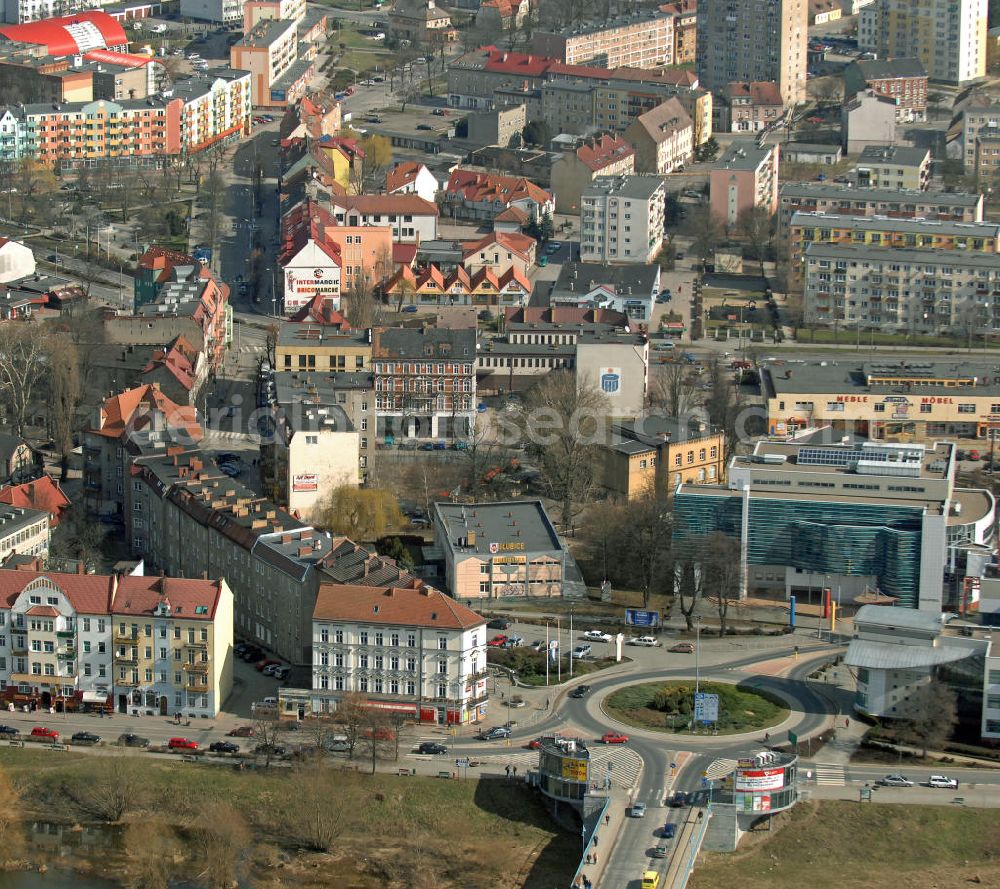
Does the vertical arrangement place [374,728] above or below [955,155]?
below

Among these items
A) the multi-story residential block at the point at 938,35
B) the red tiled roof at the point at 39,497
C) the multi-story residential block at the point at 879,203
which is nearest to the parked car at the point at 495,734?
the red tiled roof at the point at 39,497

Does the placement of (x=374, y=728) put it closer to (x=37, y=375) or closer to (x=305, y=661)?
(x=305, y=661)

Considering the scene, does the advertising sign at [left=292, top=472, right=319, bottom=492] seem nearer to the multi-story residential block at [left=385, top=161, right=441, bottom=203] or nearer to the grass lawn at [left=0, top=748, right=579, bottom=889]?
the grass lawn at [left=0, top=748, right=579, bottom=889]

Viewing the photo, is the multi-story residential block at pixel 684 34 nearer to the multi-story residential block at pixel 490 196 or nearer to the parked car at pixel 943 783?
the multi-story residential block at pixel 490 196

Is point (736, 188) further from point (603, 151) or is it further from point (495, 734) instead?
point (495, 734)

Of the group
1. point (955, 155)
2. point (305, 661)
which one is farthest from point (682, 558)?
point (955, 155)

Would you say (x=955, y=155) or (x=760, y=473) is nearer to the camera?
(x=760, y=473)
